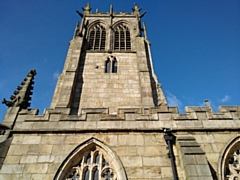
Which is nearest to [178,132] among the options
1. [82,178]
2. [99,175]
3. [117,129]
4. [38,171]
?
[117,129]

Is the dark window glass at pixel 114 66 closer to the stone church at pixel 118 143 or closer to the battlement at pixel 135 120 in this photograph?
the stone church at pixel 118 143

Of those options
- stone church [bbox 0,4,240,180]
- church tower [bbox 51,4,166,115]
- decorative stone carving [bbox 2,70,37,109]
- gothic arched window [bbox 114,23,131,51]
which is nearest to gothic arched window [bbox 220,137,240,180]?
stone church [bbox 0,4,240,180]

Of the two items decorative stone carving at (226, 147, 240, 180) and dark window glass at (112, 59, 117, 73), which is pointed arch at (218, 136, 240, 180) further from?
dark window glass at (112, 59, 117, 73)

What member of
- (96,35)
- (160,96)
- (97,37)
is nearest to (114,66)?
(160,96)

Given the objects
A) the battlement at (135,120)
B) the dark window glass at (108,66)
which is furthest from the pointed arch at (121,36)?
the battlement at (135,120)

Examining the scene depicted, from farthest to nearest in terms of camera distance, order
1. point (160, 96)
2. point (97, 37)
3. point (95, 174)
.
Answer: point (97, 37), point (160, 96), point (95, 174)

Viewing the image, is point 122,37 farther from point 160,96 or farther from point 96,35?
point 160,96

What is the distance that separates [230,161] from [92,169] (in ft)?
14.4

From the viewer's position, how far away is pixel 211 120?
705 centimetres

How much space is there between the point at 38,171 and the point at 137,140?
320 centimetres

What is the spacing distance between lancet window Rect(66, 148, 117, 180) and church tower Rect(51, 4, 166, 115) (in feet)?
17.0

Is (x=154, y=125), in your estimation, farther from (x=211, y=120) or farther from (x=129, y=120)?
(x=211, y=120)

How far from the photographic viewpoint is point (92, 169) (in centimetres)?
605

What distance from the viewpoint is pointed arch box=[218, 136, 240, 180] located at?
19.2 ft
